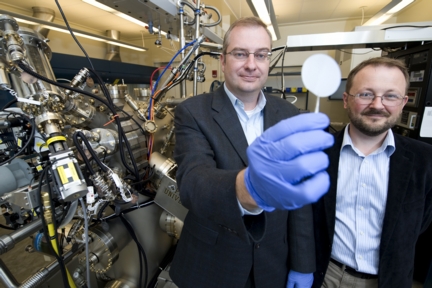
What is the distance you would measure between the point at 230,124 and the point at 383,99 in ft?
1.98

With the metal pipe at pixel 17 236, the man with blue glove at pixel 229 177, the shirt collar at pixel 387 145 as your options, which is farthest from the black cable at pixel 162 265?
the shirt collar at pixel 387 145

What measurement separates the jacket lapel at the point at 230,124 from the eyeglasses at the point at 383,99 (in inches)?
19.9

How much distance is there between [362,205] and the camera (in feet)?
2.76

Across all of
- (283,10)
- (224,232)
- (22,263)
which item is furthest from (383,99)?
(283,10)

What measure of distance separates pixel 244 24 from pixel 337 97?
1766mm

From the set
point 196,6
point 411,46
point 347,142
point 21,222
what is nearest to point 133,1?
point 196,6

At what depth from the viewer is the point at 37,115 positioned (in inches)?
26.8

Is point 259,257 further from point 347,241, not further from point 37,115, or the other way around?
point 37,115

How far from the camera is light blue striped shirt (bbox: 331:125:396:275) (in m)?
0.83

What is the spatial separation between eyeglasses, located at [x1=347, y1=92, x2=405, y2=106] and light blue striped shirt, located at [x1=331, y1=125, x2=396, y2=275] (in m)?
0.15

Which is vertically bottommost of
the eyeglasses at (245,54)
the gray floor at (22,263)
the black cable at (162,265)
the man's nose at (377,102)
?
the gray floor at (22,263)

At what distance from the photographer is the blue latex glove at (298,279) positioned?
83 centimetres

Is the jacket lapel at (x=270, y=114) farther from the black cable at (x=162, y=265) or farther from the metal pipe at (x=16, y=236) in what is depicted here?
the black cable at (x=162, y=265)

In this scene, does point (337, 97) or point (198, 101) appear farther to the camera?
point (337, 97)
